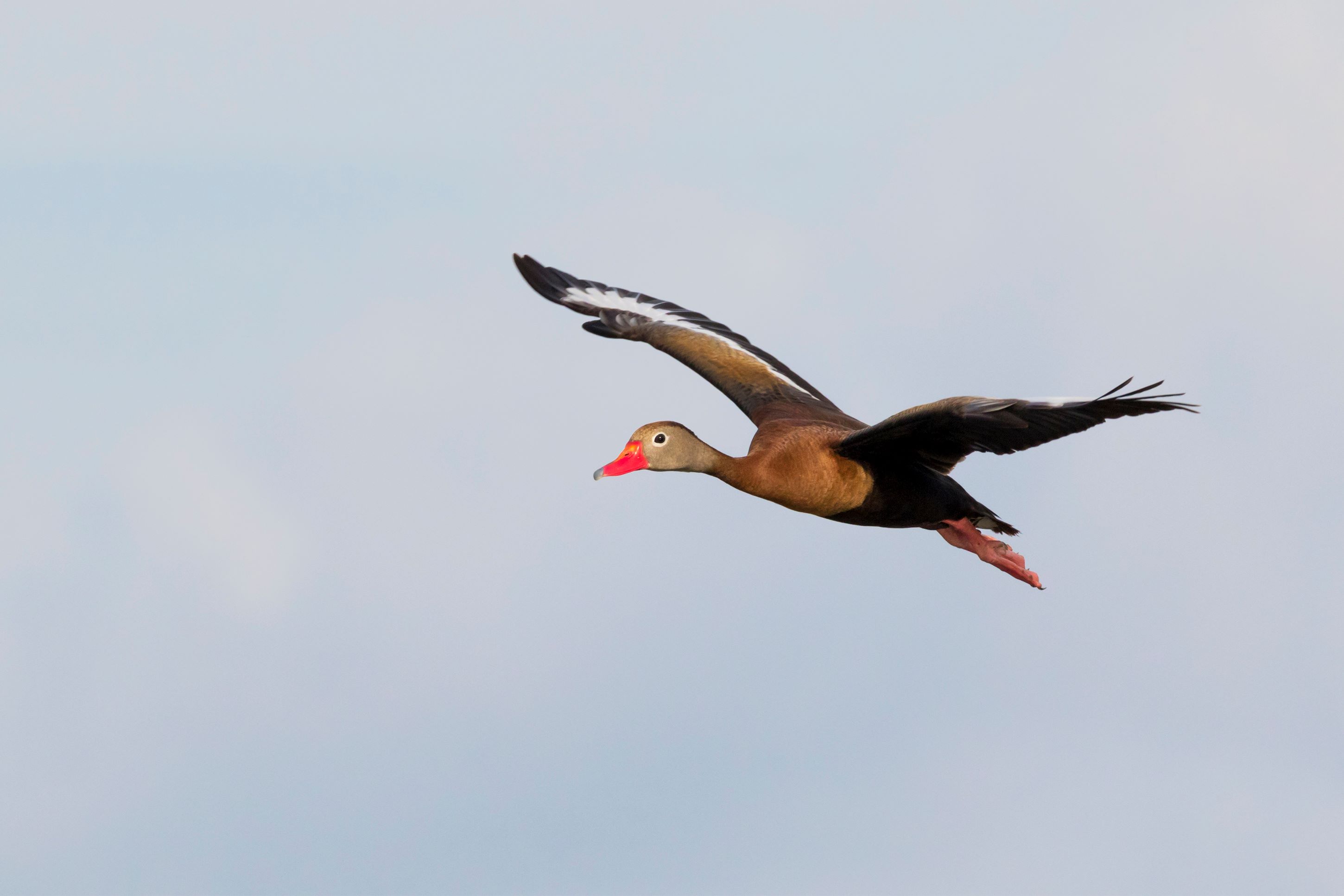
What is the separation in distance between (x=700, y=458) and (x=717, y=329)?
3343 mm

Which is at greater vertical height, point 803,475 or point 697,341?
point 697,341

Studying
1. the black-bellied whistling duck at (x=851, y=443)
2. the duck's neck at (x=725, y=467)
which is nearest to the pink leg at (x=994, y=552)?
the black-bellied whistling duck at (x=851, y=443)

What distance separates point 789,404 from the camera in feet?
37.6

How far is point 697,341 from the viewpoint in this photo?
41.3 feet

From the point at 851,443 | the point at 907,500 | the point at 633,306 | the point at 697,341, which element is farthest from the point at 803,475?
the point at 633,306

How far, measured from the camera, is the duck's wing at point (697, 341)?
38.2ft

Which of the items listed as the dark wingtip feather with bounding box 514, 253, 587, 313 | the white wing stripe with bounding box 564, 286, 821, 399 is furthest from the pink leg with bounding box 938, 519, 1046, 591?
the dark wingtip feather with bounding box 514, 253, 587, 313

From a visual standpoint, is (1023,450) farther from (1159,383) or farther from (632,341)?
(632,341)

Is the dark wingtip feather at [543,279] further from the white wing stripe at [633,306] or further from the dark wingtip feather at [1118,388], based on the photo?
the dark wingtip feather at [1118,388]

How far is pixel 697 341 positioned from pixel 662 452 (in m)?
2.99

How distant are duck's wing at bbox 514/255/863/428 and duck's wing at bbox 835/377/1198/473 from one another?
1.15 meters

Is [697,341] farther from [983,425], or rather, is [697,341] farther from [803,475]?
[983,425]

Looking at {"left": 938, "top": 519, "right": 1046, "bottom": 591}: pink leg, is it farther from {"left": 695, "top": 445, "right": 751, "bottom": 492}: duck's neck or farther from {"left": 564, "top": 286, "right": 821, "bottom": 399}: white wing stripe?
{"left": 564, "top": 286, "right": 821, "bottom": 399}: white wing stripe

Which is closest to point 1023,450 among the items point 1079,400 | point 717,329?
point 1079,400
